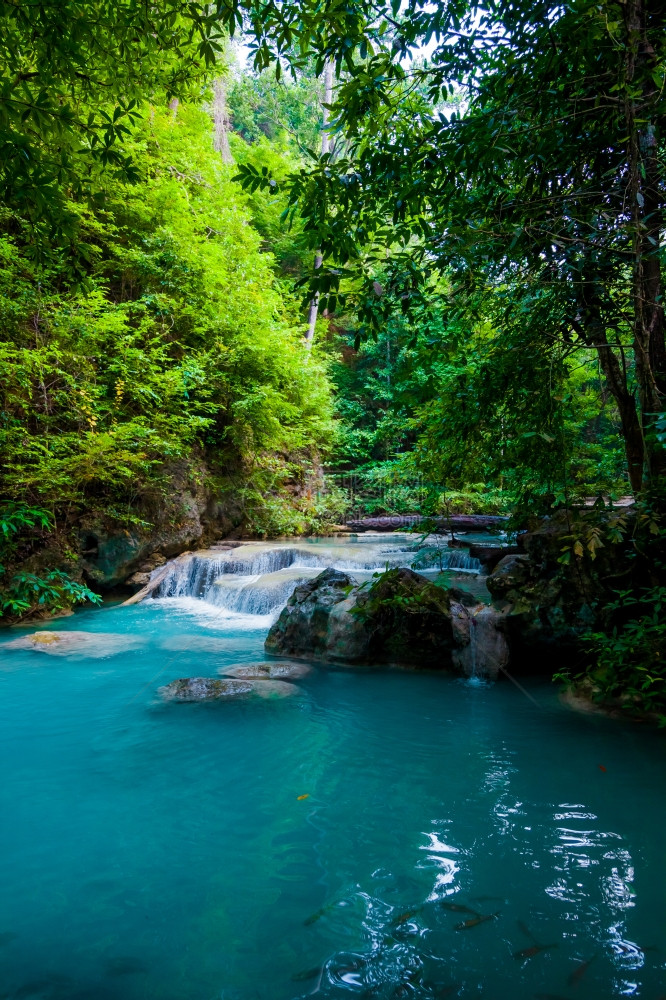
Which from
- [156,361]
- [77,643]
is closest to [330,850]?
[77,643]

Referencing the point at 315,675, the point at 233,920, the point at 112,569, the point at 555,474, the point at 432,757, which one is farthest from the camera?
the point at 112,569

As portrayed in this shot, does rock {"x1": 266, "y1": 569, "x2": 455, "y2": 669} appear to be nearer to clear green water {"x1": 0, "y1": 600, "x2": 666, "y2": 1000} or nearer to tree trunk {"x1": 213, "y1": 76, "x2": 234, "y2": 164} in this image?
clear green water {"x1": 0, "y1": 600, "x2": 666, "y2": 1000}

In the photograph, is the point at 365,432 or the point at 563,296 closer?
the point at 563,296

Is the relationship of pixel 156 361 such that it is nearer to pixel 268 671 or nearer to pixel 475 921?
pixel 268 671

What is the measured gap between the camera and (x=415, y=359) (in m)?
3.61

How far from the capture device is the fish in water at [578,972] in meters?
1.64

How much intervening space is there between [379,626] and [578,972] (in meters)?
3.55

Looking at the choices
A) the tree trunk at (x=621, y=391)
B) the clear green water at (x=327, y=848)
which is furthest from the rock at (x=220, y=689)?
the tree trunk at (x=621, y=391)

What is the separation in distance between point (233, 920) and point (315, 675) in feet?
9.69

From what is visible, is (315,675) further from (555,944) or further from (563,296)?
(563,296)

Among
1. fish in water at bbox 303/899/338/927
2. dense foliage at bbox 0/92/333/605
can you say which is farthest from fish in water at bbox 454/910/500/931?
dense foliage at bbox 0/92/333/605

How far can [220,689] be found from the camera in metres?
4.32

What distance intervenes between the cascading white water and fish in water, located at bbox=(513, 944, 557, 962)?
5.97 m

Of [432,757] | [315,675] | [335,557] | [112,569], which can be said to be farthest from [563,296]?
[112,569]
